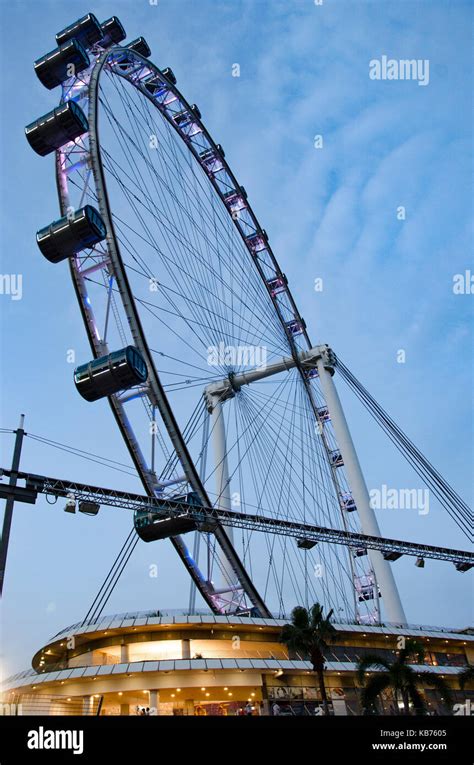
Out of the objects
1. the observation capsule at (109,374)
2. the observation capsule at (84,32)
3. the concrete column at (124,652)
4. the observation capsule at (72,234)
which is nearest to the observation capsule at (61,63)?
the observation capsule at (84,32)

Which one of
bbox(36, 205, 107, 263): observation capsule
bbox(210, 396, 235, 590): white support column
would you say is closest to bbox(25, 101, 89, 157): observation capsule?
bbox(36, 205, 107, 263): observation capsule

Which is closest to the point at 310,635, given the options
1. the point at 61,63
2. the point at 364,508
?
the point at 364,508

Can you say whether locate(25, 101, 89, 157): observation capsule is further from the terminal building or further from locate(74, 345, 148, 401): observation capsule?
the terminal building

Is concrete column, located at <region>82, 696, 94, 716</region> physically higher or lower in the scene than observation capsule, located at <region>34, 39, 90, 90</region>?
lower

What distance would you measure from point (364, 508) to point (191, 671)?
16.4 metres

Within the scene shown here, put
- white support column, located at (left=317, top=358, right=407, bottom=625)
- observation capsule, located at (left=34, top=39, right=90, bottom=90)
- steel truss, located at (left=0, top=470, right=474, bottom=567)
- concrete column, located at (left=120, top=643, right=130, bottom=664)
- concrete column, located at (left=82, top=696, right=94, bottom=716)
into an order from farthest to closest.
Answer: white support column, located at (left=317, top=358, right=407, bottom=625) < concrete column, located at (left=120, top=643, right=130, bottom=664) < observation capsule, located at (left=34, top=39, right=90, bottom=90) < concrete column, located at (left=82, top=696, right=94, bottom=716) < steel truss, located at (left=0, top=470, right=474, bottom=567)

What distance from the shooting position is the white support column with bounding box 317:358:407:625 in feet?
137

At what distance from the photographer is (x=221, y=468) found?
4759 centimetres

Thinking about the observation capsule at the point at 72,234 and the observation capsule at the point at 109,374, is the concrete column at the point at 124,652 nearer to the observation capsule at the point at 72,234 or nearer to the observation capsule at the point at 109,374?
the observation capsule at the point at 109,374

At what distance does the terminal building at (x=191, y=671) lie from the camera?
3198 centimetres

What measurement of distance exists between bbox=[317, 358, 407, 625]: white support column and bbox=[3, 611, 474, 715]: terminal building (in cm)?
216
